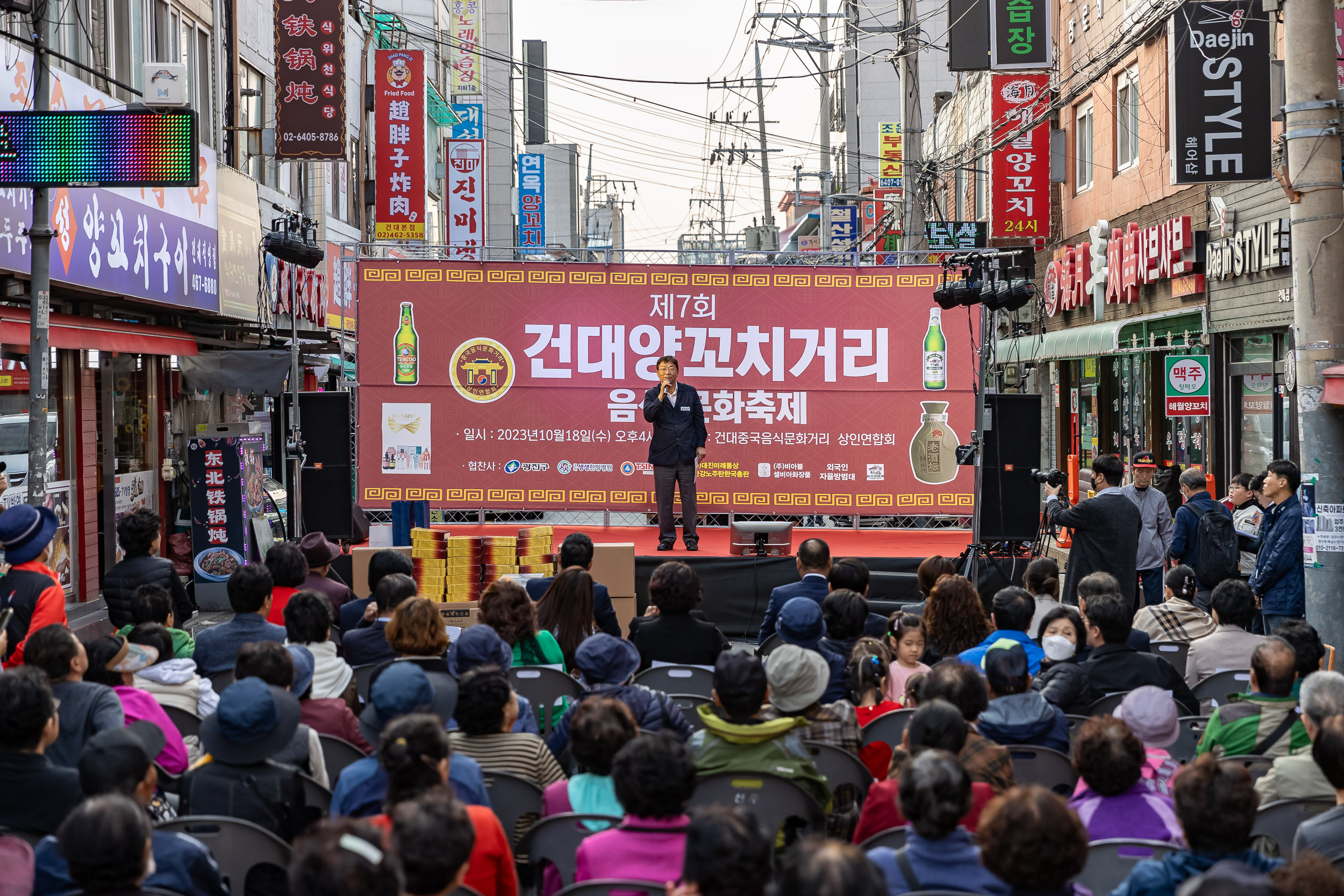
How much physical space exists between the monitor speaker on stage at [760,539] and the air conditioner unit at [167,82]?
6425mm

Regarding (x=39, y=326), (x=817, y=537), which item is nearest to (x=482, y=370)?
(x=817, y=537)

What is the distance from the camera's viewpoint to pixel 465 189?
69.5 feet

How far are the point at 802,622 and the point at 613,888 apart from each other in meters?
2.29

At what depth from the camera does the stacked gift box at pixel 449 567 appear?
9.54 m

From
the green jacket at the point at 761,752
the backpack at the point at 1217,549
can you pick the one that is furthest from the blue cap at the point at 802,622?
the backpack at the point at 1217,549

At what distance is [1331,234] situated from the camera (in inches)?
261

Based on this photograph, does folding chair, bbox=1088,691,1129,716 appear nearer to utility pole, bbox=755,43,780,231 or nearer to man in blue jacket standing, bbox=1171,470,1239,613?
man in blue jacket standing, bbox=1171,470,1239,613

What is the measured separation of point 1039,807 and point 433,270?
32.9ft

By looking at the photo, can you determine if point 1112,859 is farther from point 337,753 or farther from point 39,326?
point 39,326

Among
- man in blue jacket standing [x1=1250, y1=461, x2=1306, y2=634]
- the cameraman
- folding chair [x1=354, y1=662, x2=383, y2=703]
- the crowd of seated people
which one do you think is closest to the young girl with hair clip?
the crowd of seated people

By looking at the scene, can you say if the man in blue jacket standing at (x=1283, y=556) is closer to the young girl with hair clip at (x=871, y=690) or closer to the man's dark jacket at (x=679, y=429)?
the young girl with hair clip at (x=871, y=690)

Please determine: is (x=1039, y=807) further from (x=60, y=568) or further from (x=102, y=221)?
(x=60, y=568)

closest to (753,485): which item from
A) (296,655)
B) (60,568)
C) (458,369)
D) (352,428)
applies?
(458,369)

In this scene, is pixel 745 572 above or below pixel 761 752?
below
